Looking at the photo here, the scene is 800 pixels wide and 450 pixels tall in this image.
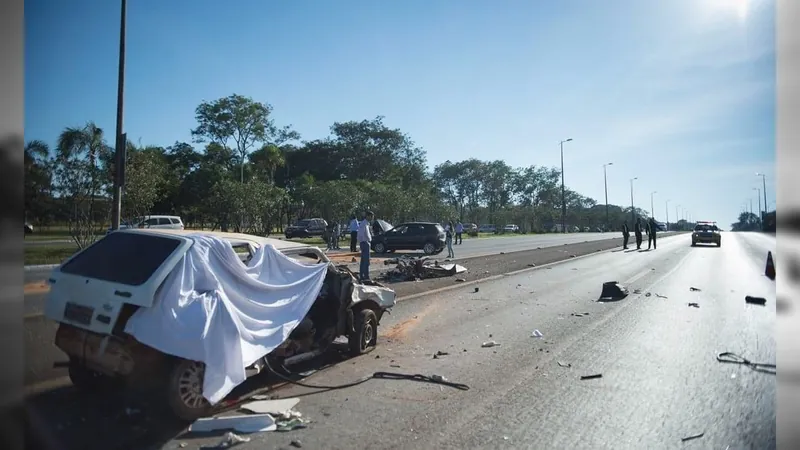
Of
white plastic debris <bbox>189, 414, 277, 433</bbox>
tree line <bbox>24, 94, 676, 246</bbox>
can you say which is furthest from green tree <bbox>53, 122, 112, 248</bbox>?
white plastic debris <bbox>189, 414, 277, 433</bbox>

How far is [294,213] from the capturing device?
2233 inches

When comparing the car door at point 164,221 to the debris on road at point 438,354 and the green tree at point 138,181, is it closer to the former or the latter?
the green tree at point 138,181

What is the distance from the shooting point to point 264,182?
40.2m

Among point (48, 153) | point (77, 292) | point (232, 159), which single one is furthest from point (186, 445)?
point (232, 159)

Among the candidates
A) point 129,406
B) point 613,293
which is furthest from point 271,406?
point 613,293

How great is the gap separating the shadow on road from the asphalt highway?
0.03m

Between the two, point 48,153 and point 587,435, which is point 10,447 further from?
point 48,153

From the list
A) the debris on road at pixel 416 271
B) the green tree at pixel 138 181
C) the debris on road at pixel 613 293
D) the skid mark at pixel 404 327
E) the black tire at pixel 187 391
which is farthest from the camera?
the green tree at pixel 138 181

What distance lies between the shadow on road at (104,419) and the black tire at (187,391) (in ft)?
0.39

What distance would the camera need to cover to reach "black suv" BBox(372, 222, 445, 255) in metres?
28.7

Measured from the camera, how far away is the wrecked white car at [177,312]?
14.3 ft

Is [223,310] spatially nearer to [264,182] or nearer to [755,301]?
[755,301]

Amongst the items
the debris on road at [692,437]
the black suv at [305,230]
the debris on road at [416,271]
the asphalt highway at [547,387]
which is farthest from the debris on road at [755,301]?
the black suv at [305,230]

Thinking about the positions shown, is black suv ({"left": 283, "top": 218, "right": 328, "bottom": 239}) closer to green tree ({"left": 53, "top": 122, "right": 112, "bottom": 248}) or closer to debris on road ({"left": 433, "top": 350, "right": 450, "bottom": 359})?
green tree ({"left": 53, "top": 122, "right": 112, "bottom": 248})
